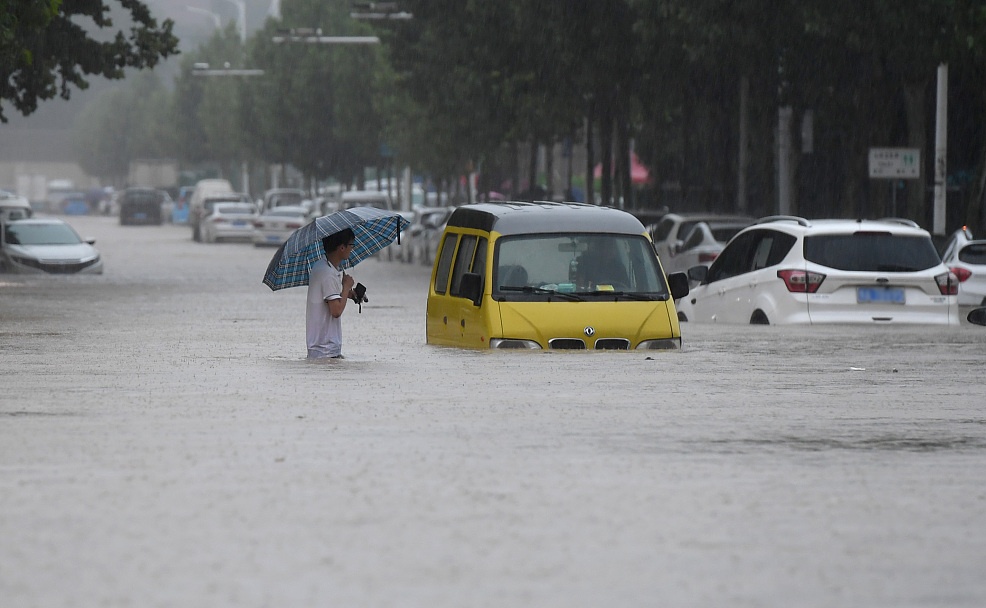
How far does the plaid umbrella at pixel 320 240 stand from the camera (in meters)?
15.5

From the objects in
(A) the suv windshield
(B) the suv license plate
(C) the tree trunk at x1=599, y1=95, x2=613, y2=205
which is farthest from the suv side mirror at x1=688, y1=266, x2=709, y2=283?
(C) the tree trunk at x1=599, y1=95, x2=613, y2=205

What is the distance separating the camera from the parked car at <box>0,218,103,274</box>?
39.5 metres

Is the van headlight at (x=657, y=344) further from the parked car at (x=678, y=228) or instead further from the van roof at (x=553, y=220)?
the parked car at (x=678, y=228)

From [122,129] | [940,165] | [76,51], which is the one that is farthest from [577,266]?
[122,129]

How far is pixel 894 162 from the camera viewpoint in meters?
31.2

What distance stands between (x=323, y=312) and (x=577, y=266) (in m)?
2.11

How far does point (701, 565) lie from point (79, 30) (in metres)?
32.3

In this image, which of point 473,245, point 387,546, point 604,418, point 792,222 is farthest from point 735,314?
point 387,546

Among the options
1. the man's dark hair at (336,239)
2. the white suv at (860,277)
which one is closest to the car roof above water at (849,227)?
the white suv at (860,277)

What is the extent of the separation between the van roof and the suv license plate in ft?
9.91

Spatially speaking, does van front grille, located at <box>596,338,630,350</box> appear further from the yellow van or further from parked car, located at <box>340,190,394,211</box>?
parked car, located at <box>340,190,394,211</box>

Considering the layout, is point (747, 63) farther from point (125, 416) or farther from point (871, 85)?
point (125, 416)

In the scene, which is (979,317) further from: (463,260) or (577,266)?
(463,260)

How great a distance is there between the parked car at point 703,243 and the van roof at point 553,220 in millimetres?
12383
